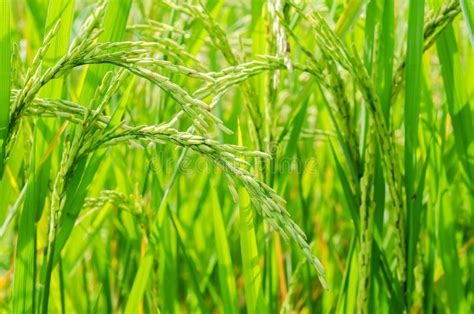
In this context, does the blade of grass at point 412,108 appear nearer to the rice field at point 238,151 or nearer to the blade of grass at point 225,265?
the rice field at point 238,151

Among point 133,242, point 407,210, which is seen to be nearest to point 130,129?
point 407,210

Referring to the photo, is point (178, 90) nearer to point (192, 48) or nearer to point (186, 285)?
point (192, 48)

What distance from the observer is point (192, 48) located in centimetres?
168

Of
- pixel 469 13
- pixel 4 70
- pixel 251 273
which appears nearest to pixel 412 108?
pixel 469 13

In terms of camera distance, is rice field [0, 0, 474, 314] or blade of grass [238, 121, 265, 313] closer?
rice field [0, 0, 474, 314]

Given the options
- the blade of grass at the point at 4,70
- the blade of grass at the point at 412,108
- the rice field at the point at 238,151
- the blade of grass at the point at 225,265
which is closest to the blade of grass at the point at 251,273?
the rice field at the point at 238,151

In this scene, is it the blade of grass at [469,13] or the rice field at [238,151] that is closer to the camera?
the rice field at [238,151]

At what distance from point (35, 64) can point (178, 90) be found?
0.25 metres

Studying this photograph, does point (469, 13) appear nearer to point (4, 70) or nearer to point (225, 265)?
point (225, 265)

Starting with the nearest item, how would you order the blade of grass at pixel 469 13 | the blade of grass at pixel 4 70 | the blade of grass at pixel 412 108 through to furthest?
the blade of grass at pixel 4 70
the blade of grass at pixel 469 13
the blade of grass at pixel 412 108

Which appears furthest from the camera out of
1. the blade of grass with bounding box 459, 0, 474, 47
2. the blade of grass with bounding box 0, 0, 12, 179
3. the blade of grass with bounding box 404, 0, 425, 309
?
the blade of grass with bounding box 404, 0, 425, 309

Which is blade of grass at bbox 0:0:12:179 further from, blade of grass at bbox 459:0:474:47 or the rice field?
blade of grass at bbox 459:0:474:47

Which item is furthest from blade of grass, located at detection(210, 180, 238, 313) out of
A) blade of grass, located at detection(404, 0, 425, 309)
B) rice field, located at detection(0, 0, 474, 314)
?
blade of grass, located at detection(404, 0, 425, 309)

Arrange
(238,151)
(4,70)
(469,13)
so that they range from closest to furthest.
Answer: (238,151), (4,70), (469,13)
